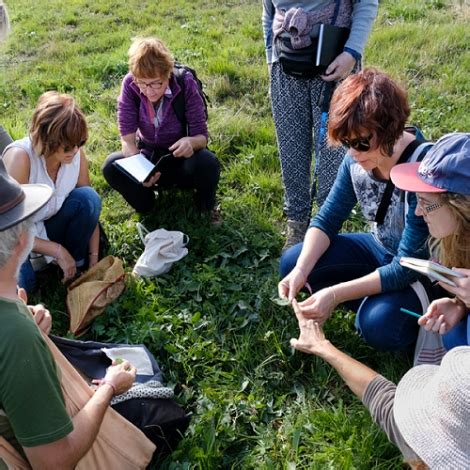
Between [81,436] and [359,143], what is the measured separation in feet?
5.40

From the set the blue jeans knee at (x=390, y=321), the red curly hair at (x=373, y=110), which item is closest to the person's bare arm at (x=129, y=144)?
the red curly hair at (x=373, y=110)

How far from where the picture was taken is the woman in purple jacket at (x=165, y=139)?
3875 millimetres

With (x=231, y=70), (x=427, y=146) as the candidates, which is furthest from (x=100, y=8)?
(x=427, y=146)

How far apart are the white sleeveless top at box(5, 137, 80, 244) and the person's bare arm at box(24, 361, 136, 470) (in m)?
1.44

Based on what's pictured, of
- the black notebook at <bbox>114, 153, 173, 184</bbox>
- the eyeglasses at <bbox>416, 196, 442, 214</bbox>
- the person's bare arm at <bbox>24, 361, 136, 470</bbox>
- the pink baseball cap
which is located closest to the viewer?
the person's bare arm at <bbox>24, 361, 136, 470</bbox>

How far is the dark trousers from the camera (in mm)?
3951

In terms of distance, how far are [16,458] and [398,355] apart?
1.86 m

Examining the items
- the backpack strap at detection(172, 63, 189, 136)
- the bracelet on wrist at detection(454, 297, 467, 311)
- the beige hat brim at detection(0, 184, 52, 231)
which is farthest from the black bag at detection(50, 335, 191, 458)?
the backpack strap at detection(172, 63, 189, 136)

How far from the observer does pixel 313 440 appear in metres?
2.50

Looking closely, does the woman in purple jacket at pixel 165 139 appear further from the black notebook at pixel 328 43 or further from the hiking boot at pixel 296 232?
the black notebook at pixel 328 43

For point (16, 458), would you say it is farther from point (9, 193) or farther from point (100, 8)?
point (100, 8)

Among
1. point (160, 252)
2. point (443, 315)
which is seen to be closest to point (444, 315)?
point (443, 315)

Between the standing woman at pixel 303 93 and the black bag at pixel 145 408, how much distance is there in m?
1.52

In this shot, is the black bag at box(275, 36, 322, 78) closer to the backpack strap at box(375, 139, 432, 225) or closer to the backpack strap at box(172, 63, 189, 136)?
the backpack strap at box(172, 63, 189, 136)
